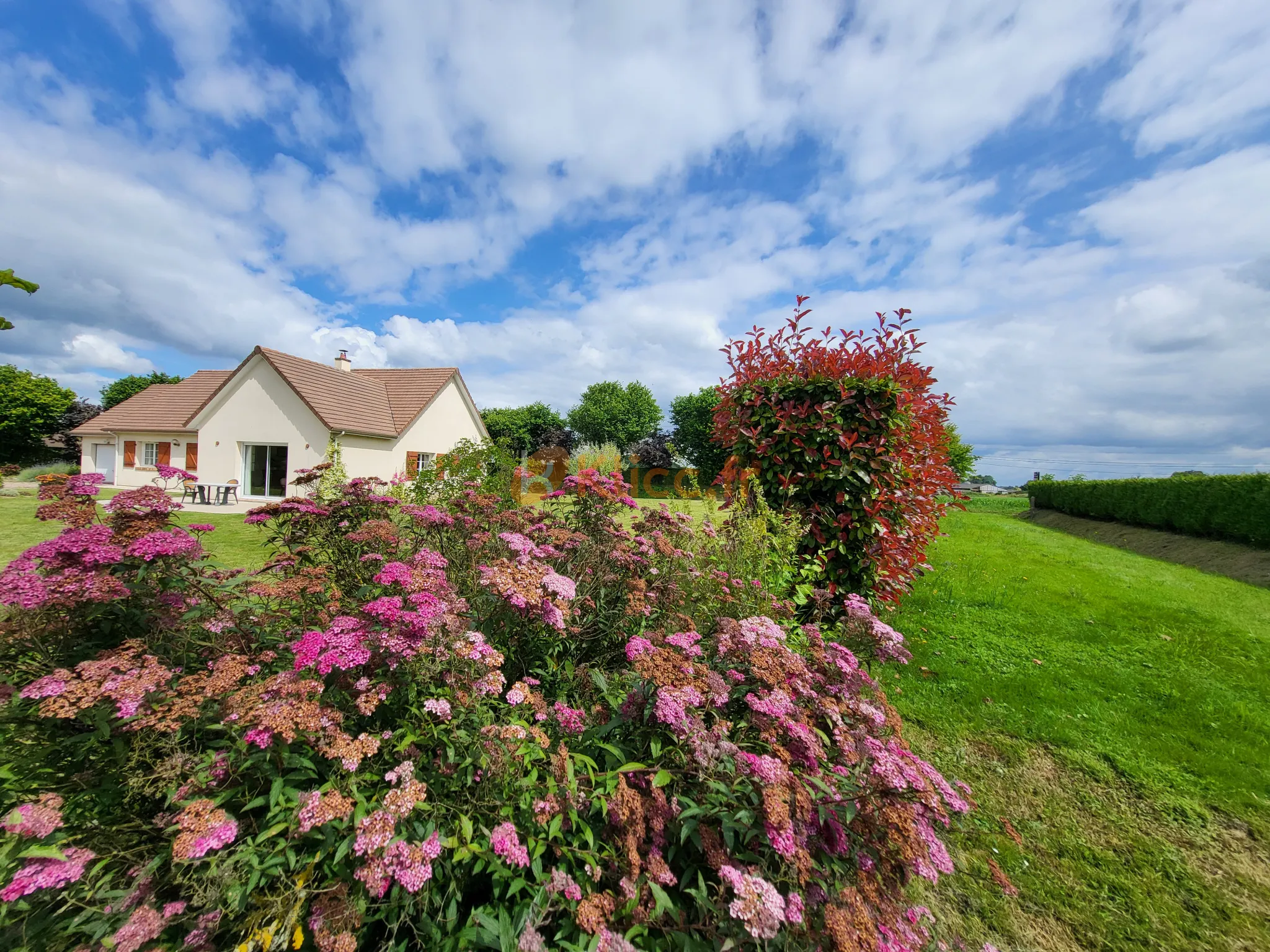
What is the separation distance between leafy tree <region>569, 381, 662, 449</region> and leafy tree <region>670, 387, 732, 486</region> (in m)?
2.10

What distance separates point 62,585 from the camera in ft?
5.02

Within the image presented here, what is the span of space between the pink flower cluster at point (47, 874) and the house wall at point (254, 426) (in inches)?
678

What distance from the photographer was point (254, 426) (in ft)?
54.9

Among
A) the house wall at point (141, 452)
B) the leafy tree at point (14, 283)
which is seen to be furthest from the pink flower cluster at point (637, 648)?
the house wall at point (141, 452)

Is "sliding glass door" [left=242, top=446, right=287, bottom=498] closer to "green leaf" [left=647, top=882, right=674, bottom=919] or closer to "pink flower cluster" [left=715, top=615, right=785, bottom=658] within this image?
"pink flower cluster" [left=715, top=615, right=785, bottom=658]

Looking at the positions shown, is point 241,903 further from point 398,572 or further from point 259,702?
point 398,572

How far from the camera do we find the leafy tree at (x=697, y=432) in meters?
32.7

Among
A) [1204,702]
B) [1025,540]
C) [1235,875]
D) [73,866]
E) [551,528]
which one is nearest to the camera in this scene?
[73,866]

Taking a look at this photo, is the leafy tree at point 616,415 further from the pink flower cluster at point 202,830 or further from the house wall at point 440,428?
the pink flower cluster at point 202,830

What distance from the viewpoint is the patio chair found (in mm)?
15772

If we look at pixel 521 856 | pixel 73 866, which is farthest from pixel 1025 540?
pixel 73 866

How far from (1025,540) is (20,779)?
46.1 ft

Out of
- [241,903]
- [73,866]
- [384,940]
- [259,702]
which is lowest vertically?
[384,940]

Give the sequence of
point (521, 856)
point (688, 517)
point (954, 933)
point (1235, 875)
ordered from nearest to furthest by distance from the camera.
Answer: point (521, 856), point (954, 933), point (1235, 875), point (688, 517)
